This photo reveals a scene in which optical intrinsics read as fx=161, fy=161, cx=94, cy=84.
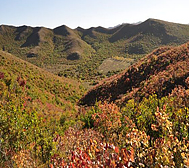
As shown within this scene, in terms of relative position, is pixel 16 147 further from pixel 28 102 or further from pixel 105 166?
pixel 28 102

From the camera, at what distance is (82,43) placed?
106 metres

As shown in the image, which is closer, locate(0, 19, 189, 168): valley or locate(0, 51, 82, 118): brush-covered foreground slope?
locate(0, 19, 189, 168): valley

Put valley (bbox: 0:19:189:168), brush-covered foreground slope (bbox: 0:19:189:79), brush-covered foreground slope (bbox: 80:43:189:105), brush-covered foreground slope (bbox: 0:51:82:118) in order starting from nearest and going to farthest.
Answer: valley (bbox: 0:19:189:168)
brush-covered foreground slope (bbox: 80:43:189:105)
brush-covered foreground slope (bbox: 0:51:82:118)
brush-covered foreground slope (bbox: 0:19:189:79)

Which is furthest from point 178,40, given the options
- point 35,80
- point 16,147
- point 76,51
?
point 16,147

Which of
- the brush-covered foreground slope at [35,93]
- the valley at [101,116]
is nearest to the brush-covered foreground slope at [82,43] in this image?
the valley at [101,116]

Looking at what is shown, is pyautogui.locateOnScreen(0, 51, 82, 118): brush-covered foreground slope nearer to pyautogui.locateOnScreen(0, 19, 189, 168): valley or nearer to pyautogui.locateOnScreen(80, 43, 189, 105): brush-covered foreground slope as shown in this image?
pyautogui.locateOnScreen(0, 19, 189, 168): valley

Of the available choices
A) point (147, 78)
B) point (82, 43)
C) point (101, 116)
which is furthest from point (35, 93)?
point (82, 43)

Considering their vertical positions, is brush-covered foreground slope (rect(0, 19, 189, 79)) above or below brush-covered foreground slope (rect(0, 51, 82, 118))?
above

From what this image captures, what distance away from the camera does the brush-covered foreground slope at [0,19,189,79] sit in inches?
3021

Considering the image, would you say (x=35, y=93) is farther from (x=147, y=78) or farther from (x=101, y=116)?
(x=101, y=116)

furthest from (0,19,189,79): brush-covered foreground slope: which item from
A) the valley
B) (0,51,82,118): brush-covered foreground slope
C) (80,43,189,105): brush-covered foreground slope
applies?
(80,43,189,105): brush-covered foreground slope

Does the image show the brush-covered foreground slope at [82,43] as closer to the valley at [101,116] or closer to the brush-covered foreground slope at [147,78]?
the valley at [101,116]

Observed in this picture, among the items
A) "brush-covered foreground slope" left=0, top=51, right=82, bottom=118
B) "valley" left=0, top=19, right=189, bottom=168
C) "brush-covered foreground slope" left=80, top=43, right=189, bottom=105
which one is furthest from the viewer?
"brush-covered foreground slope" left=0, top=51, right=82, bottom=118

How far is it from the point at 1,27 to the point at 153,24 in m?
109
